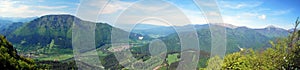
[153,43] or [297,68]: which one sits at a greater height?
[153,43]

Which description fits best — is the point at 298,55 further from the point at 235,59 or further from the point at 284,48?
the point at 235,59

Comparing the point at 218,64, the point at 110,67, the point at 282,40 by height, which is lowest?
the point at 110,67

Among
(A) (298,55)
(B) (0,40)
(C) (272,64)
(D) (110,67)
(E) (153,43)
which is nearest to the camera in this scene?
(E) (153,43)

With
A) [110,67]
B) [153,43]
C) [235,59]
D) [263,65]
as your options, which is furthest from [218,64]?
[110,67]

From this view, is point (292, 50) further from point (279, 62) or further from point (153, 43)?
point (153, 43)

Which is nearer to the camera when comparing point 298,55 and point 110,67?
point 298,55

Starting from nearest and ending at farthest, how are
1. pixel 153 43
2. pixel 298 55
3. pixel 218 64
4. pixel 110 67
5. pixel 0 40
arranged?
pixel 153 43 → pixel 298 55 → pixel 0 40 → pixel 218 64 → pixel 110 67

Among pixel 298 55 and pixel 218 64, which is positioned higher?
pixel 298 55

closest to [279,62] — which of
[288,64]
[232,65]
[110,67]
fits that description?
[288,64]

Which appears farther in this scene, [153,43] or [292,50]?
[292,50]
